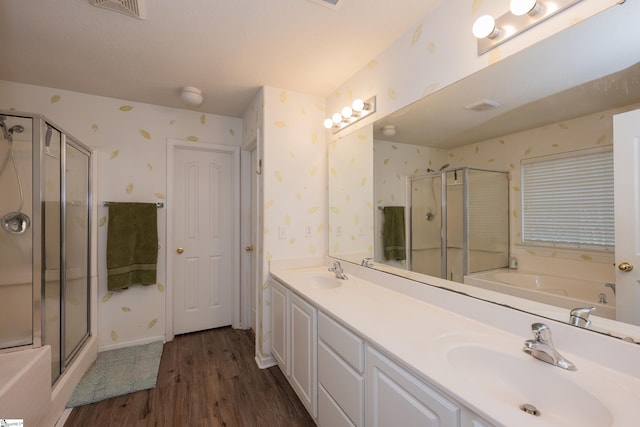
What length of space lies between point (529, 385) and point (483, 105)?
1.12 m

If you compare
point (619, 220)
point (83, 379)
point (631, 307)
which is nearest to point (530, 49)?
point (619, 220)

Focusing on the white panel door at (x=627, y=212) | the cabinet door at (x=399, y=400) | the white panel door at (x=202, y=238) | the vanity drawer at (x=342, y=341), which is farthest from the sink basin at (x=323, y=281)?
the white panel door at (x=627, y=212)

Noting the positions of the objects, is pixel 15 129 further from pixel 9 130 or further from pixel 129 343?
pixel 129 343

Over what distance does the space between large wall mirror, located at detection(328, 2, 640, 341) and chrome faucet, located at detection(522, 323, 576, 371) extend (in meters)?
0.14

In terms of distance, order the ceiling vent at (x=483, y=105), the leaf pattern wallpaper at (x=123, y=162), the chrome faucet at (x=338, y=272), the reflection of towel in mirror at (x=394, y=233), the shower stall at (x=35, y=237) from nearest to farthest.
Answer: the ceiling vent at (x=483, y=105) < the shower stall at (x=35, y=237) < the reflection of towel in mirror at (x=394, y=233) < the chrome faucet at (x=338, y=272) < the leaf pattern wallpaper at (x=123, y=162)

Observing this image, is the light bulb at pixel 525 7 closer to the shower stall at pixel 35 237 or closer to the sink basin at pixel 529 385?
the sink basin at pixel 529 385

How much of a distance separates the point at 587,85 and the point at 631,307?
740 millimetres

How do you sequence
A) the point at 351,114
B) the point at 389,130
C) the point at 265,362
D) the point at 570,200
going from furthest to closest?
the point at 265,362 → the point at 351,114 → the point at 389,130 → the point at 570,200

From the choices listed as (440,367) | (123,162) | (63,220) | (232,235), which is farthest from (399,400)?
(123,162)

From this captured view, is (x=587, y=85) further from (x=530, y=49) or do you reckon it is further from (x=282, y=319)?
(x=282, y=319)

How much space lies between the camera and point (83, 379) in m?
2.10

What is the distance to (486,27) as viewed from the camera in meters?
1.14

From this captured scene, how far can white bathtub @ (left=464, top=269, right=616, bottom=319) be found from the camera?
36.8 inches

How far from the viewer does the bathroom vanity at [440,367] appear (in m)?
0.76
